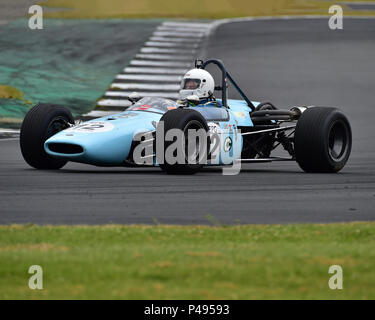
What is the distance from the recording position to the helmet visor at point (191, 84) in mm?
15633

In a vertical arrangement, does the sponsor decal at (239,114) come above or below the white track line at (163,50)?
below

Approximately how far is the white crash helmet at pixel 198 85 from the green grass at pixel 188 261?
6.69 meters

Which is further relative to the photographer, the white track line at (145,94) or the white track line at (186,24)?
the white track line at (186,24)

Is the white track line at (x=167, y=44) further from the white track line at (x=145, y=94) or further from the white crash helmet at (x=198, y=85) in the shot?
the white crash helmet at (x=198, y=85)

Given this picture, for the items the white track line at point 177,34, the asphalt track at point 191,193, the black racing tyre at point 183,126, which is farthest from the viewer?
the white track line at point 177,34

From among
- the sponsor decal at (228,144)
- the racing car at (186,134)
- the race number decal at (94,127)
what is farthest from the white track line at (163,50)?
the race number decal at (94,127)

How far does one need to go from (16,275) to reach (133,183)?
236 inches

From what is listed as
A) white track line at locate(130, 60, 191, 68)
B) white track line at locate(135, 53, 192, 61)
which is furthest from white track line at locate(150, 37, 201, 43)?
white track line at locate(130, 60, 191, 68)

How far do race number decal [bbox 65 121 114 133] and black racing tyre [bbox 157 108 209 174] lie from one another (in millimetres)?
770

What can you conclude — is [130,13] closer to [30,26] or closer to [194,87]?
[30,26]

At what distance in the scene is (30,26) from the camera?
37375mm

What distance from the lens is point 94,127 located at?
1412 cm
